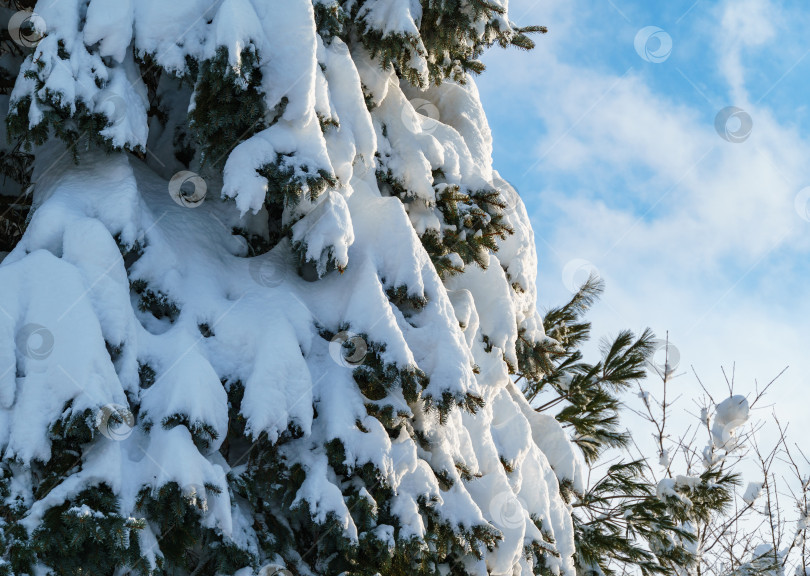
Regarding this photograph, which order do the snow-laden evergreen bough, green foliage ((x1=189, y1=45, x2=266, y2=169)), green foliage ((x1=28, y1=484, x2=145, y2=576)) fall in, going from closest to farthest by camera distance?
green foliage ((x1=28, y1=484, x2=145, y2=576)) < the snow-laden evergreen bough < green foliage ((x1=189, y1=45, x2=266, y2=169))

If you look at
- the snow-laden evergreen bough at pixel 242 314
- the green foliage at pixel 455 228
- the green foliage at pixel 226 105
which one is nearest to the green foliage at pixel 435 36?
the snow-laden evergreen bough at pixel 242 314

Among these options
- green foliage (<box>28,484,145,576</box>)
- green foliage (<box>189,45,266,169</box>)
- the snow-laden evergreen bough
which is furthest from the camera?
green foliage (<box>189,45,266,169</box>)

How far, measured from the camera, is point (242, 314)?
12.8ft

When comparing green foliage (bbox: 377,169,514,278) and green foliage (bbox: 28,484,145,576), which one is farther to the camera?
green foliage (bbox: 377,169,514,278)

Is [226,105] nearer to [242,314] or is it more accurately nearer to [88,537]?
[242,314]

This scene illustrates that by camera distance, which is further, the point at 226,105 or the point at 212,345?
the point at 226,105

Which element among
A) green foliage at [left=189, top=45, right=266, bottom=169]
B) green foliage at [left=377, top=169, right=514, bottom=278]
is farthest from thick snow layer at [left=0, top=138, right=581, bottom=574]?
green foliage at [left=189, top=45, right=266, bottom=169]

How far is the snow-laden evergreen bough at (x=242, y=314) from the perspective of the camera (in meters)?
3.09

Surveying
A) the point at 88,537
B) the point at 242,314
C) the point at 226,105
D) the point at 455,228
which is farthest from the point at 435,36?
the point at 88,537

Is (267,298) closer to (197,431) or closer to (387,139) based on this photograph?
(197,431)

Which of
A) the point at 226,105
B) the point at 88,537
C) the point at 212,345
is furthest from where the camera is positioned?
the point at 226,105

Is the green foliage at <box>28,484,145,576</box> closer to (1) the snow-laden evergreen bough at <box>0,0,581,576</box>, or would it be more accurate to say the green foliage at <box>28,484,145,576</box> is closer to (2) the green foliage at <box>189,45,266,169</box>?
(1) the snow-laden evergreen bough at <box>0,0,581,576</box>

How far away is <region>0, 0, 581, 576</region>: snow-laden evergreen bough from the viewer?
3088 millimetres

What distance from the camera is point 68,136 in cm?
379
